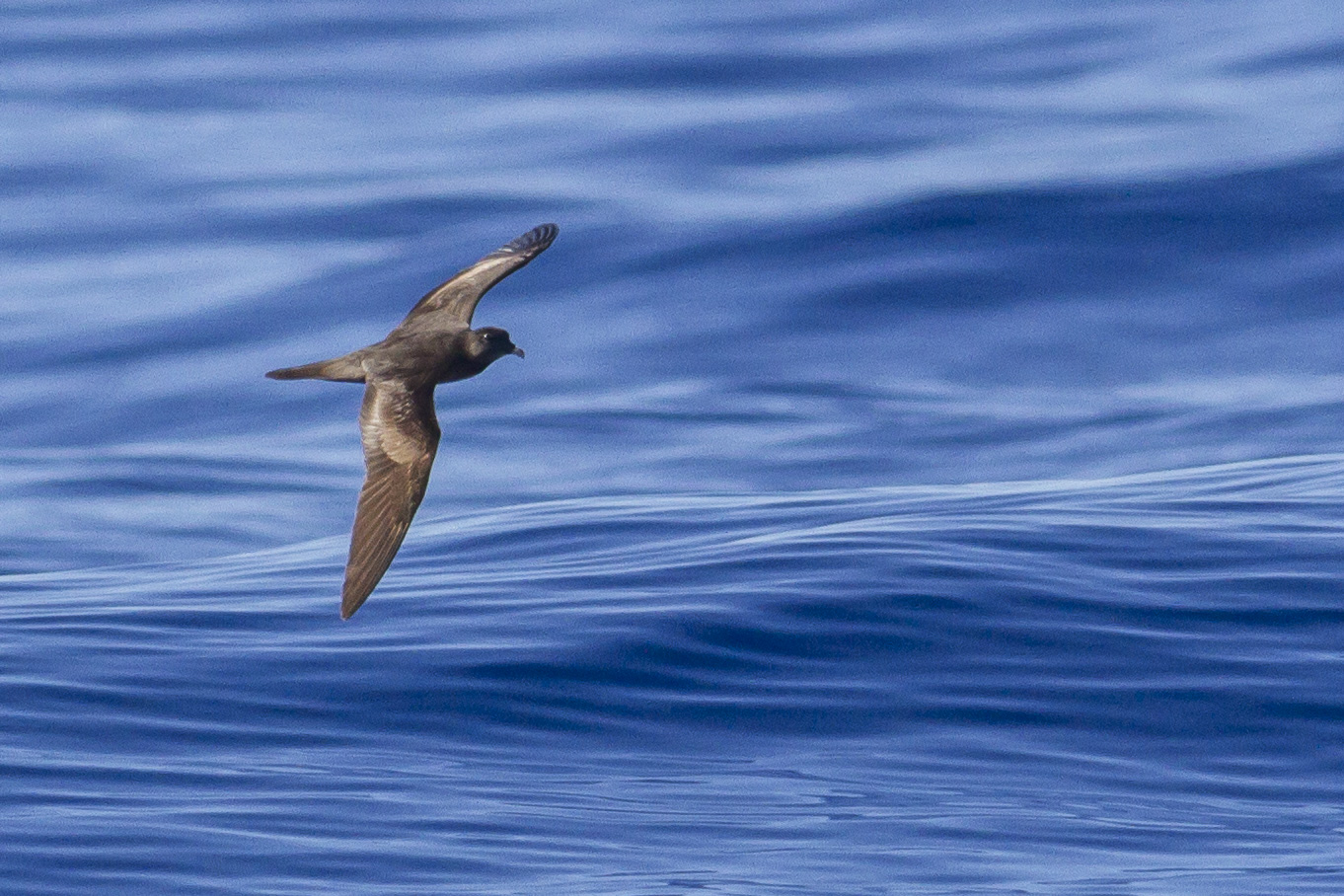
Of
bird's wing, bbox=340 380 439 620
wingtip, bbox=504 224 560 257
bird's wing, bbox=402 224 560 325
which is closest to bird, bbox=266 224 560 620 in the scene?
bird's wing, bbox=340 380 439 620

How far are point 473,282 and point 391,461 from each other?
1.46 metres

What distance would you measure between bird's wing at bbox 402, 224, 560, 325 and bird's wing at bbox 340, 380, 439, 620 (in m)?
0.76

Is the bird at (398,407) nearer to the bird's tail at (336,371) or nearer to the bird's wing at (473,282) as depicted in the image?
the bird's tail at (336,371)

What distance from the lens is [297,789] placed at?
26.7 ft

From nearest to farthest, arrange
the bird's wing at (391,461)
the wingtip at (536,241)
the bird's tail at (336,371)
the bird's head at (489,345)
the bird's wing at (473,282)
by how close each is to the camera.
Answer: the bird's wing at (391,461) → the bird's tail at (336,371) → the bird's head at (489,345) → the bird's wing at (473,282) → the wingtip at (536,241)

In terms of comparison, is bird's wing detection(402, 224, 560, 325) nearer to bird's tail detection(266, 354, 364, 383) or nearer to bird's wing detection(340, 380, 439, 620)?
bird's tail detection(266, 354, 364, 383)

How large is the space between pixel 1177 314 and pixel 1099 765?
1103cm

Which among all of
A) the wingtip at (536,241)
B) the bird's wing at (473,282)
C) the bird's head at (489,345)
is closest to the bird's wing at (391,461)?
the bird's head at (489,345)

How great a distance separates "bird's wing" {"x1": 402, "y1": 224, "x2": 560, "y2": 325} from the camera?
8820 millimetres

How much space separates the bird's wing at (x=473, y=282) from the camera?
882 centimetres

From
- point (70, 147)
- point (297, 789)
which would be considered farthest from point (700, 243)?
point (297, 789)

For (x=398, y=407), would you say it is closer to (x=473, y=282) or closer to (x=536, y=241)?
(x=473, y=282)

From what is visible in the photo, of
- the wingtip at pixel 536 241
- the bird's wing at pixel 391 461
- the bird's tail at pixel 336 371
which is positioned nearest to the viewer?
the bird's wing at pixel 391 461

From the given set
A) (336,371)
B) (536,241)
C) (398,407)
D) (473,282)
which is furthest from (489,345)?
(536,241)
